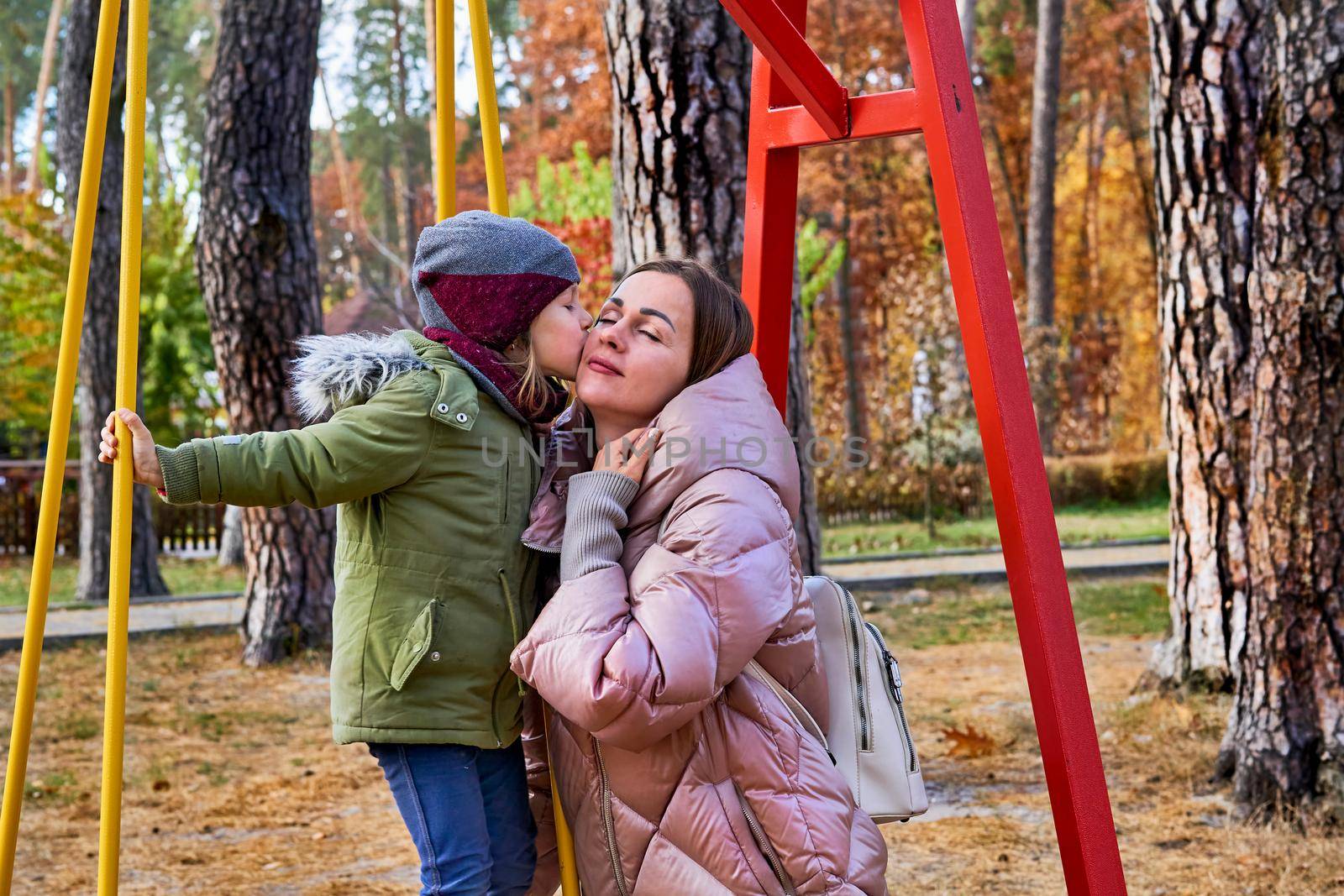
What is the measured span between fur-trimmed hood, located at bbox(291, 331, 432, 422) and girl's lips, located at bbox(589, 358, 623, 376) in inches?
11.3

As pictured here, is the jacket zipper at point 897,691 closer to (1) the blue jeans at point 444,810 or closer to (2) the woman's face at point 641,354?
(2) the woman's face at point 641,354

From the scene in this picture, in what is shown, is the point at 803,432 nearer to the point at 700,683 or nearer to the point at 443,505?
the point at 443,505

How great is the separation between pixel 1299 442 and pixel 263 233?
17.5 feet

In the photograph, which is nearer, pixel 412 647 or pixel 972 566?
pixel 412 647

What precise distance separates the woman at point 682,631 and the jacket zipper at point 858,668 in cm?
7

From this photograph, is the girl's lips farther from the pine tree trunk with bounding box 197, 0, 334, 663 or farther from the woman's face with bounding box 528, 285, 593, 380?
the pine tree trunk with bounding box 197, 0, 334, 663

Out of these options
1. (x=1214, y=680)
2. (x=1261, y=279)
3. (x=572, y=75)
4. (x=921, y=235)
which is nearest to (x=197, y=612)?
(x=1214, y=680)

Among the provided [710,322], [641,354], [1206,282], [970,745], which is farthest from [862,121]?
[970,745]

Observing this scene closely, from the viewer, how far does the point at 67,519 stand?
48.1 feet

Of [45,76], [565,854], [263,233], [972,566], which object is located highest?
[45,76]

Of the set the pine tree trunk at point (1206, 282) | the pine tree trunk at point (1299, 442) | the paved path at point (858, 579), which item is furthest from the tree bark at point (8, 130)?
the pine tree trunk at point (1299, 442)

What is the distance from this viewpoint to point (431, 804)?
215cm

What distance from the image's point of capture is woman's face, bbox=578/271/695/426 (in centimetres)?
222

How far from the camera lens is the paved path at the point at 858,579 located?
862cm
